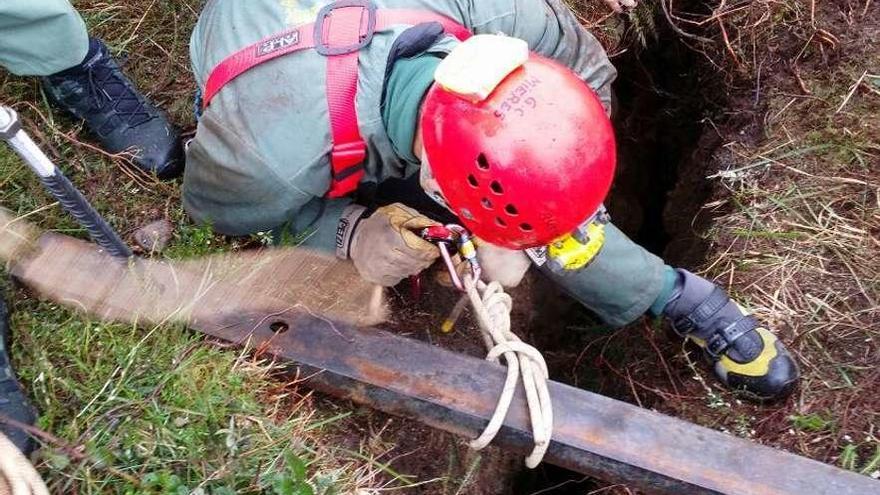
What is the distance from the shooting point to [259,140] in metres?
2.31

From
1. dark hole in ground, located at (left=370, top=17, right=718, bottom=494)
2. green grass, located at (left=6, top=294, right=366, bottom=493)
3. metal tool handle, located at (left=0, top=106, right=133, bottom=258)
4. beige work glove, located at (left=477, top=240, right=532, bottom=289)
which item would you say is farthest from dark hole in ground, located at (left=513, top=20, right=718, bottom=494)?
metal tool handle, located at (left=0, top=106, right=133, bottom=258)

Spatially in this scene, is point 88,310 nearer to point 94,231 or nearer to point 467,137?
point 94,231

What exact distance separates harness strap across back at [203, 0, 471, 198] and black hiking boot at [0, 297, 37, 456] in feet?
3.15

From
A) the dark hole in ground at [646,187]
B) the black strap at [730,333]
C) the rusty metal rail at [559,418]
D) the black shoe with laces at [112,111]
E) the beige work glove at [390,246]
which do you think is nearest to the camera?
the rusty metal rail at [559,418]

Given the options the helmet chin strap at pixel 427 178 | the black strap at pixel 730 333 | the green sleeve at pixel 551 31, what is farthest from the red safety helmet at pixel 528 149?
the black strap at pixel 730 333

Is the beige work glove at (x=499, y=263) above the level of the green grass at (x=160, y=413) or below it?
below

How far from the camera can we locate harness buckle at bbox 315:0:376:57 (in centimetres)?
224

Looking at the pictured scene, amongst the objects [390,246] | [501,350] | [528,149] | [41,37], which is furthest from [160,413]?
[41,37]

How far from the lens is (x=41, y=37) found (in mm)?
2705

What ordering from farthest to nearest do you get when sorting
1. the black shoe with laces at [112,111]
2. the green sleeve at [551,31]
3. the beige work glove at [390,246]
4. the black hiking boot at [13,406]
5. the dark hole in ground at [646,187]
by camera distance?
1. the dark hole in ground at [646,187]
2. the black shoe with laces at [112,111]
3. the green sleeve at [551,31]
4. the beige work glove at [390,246]
5. the black hiking boot at [13,406]

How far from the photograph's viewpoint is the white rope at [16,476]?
73.2 inches

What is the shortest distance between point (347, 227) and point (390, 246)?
24cm

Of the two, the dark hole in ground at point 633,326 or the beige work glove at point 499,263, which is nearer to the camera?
the beige work glove at point 499,263

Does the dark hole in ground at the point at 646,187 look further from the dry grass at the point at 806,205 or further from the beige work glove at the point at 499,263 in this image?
the beige work glove at the point at 499,263
